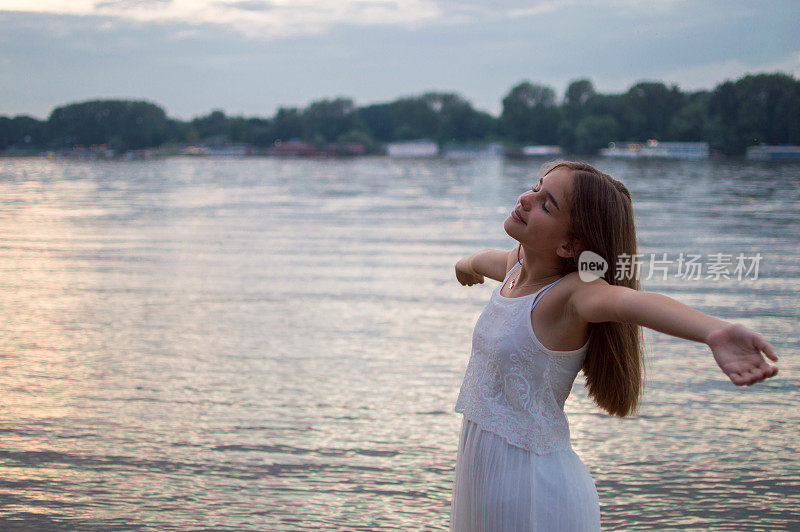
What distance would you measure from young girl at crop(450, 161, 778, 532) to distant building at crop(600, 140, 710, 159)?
7561 centimetres

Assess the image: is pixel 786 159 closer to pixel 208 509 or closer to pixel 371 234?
pixel 371 234

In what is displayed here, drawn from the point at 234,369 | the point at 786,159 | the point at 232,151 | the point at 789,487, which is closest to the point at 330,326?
the point at 234,369

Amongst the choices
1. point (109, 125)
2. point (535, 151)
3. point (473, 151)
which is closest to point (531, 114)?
point (535, 151)

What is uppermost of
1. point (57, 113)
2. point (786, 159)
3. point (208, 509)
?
point (57, 113)

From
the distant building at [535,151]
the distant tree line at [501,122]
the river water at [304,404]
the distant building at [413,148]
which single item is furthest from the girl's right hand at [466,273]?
the distant building at [413,148]

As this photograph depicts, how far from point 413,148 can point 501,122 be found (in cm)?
2012

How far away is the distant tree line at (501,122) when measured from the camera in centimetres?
3070

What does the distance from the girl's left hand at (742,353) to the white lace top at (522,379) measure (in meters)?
0.53

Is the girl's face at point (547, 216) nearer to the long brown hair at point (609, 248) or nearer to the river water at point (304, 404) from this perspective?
the long brown hair at point (609, 248)

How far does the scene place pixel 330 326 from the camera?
8898mm

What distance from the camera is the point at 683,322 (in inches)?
64.4

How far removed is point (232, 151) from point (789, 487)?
519 ft

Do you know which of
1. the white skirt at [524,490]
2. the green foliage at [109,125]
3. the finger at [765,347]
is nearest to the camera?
the finger at [765,347]

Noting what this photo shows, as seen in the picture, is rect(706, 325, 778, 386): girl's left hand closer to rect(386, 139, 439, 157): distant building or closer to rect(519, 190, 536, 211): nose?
rect(519, 190, 536, 211): nose
